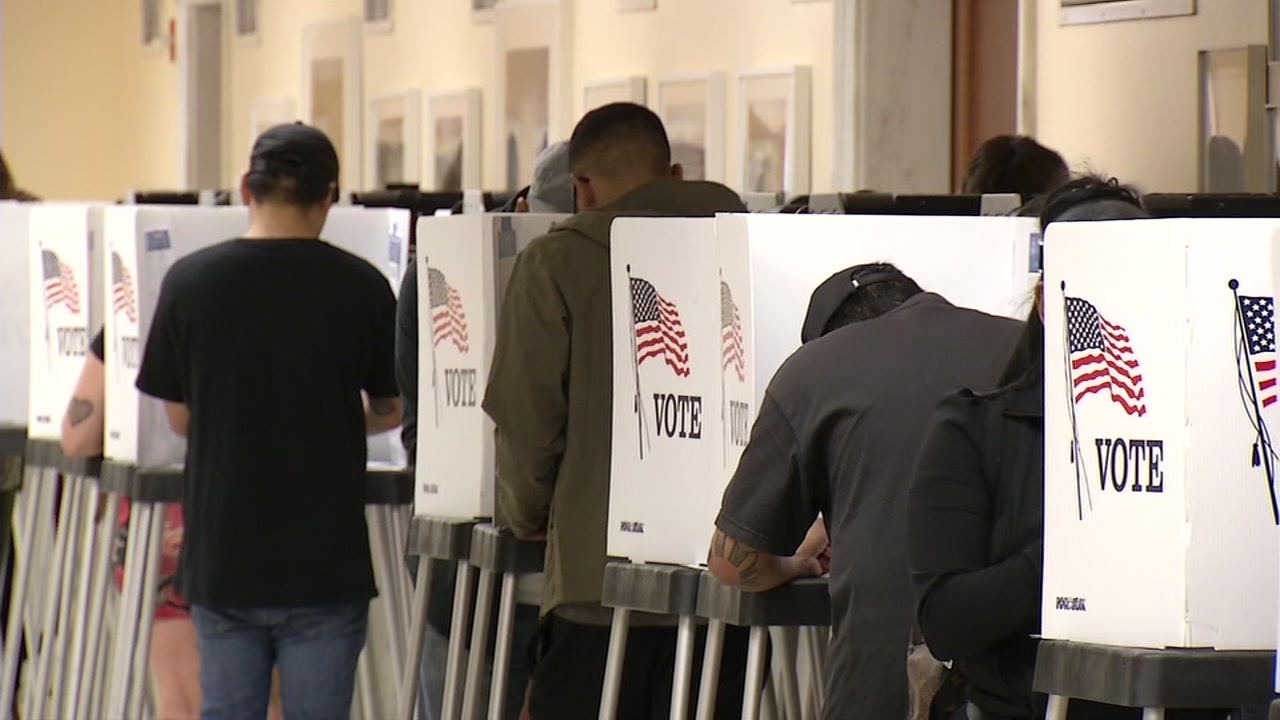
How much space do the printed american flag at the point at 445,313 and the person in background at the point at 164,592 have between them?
1.05 m

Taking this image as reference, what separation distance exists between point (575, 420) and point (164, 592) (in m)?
1.57

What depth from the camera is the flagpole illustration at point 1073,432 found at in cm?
263

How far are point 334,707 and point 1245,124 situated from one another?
3.06m

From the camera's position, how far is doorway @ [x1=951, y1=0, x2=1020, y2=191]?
7.71 m

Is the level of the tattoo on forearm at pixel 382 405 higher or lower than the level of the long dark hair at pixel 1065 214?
lower

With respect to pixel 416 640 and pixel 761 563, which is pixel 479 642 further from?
pixel 761 563

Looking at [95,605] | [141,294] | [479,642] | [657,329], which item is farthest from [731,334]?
[95,605]

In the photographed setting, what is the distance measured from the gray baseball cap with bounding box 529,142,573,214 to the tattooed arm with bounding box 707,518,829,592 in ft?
5.01

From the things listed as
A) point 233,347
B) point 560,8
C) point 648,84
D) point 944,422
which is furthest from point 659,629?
point 560,8

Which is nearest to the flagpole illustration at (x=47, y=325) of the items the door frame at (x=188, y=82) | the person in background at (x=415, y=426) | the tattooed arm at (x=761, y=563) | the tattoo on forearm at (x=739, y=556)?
the person in background at (x=415, y=426)

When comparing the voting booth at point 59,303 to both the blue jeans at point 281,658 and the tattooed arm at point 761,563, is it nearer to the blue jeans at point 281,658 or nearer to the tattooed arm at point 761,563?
the blue jeans at point 281,658

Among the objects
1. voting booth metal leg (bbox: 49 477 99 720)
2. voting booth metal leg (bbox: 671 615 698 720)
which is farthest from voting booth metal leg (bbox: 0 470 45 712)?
voting booth metal leg (bbox: 671 615 698 720)

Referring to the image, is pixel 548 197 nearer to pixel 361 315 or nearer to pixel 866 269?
pixel 361 315

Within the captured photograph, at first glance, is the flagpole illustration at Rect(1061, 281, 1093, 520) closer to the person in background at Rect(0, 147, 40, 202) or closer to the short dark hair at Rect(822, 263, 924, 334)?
the short dark hair at Rect(822, 263, 924, 334)
